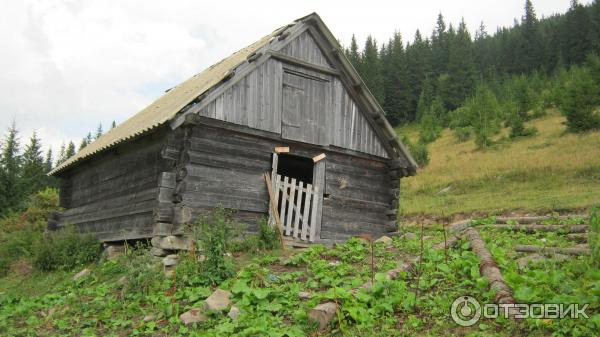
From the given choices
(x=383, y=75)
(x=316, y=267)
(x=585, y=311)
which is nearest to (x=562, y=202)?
(x=316, y=267)

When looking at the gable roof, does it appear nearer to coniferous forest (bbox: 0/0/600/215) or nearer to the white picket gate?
the white picket gate

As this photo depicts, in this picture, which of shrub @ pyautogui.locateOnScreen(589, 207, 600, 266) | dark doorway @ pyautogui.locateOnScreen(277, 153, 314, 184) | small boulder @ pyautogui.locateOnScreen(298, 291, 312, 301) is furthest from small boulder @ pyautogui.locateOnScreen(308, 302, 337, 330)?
dark doorway @ pyautogui.locateOnScreen(277, 153, 314, 184)

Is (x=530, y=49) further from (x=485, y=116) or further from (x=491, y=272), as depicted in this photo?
(x=491, y=272)

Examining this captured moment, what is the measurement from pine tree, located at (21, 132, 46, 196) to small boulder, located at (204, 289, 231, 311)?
23.7 meters

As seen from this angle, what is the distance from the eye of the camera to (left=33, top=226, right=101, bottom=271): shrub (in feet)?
40.0

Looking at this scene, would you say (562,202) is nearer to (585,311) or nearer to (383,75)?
(585,311)

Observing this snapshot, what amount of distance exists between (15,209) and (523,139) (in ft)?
114

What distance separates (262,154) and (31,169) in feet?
86.7

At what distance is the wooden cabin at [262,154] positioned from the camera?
410 inches

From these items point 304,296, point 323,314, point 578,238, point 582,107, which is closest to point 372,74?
point 582,107

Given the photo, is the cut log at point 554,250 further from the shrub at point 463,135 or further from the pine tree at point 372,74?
the pine tree at point 372,74

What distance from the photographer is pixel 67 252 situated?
41.0 feet

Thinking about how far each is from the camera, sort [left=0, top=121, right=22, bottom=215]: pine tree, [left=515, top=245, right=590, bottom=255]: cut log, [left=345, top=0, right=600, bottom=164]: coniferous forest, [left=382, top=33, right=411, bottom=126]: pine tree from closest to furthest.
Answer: [left=515, top=245, right=590, bottom=255]: cut log, [left=0, top=121, right=22, bottom=215]: pine tree, [left=345, top=0, right=600, bottom=164]: coniferous forest, [left=382, top=33, right=411, bottom=126]: pine tree

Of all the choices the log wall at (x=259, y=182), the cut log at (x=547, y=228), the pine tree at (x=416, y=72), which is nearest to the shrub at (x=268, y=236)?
the log wall at (x=259, y=182)
